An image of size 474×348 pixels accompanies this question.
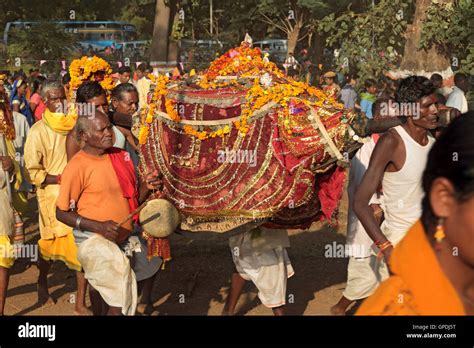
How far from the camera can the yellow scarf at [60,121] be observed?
7.70 metres

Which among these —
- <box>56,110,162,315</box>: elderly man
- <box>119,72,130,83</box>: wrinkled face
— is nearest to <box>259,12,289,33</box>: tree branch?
<box>119,72,130,83</box>: wrinkled face

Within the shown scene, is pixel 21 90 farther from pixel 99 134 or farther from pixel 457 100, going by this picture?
pixel 99 134

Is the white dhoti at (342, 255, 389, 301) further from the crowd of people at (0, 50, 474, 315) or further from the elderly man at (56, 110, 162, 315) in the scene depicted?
the elderly man at (56, 110, 162, 315)

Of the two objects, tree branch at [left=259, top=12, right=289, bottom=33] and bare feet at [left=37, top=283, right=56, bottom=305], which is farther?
tree branch at [left=259, top=12, right=289, bottom=33]

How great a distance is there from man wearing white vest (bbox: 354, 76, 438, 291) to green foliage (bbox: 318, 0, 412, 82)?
1002 cm

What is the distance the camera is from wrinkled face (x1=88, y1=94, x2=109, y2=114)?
7148 millimetres

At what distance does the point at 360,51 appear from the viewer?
16547mm

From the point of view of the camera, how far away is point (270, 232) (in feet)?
23.2

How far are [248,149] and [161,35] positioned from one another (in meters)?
18.8

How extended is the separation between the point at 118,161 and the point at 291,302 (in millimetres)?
2686

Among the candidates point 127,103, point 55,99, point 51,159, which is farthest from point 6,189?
point 127,103

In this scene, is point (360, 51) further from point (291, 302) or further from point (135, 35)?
point (135, 35)
